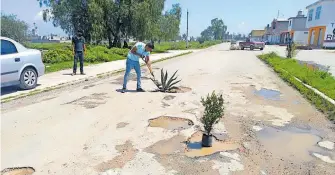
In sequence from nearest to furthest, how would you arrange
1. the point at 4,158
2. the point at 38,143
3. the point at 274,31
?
the point at 4,158 → the point at 38,143 → the point at 274,31

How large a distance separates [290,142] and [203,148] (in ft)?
4.97

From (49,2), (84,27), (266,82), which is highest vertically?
(49,2)

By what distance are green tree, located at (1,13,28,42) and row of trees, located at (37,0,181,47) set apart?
1089 centimetres

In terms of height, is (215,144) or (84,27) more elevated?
(84,27)

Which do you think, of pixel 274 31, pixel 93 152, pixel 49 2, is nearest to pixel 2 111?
pixel 93 152

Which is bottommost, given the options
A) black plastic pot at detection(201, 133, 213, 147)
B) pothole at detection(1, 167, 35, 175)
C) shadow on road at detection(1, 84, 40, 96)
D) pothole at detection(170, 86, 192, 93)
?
pothole at detection(170, 86, 192, 93)

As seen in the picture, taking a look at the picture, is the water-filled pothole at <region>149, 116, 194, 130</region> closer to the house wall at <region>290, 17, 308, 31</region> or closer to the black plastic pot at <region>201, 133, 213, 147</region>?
the black plastic pot at <region>201, 133, 213, 147</region>

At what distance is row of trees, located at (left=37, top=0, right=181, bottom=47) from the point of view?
957 inches

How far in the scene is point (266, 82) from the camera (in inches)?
416

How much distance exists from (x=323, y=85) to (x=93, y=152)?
807 centimetres

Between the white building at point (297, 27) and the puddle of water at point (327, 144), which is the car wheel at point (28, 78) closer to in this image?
the puddle of water at point (327, 144)

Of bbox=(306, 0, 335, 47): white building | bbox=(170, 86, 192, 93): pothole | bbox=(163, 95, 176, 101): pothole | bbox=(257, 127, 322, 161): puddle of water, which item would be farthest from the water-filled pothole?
bbox=(306, 0, 335, 47): white building

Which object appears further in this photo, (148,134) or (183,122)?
(183,122)

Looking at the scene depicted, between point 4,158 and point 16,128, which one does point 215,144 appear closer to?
point 4,158
